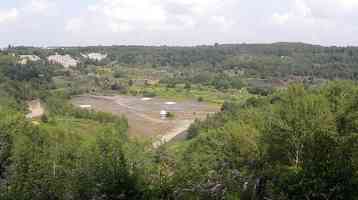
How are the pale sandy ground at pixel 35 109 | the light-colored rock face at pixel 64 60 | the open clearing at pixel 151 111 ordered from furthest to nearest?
the light-colored rock face at pixel 64 60 < the pale sandy ground at pixel 35 109 < the open clearing at pixel 151 111

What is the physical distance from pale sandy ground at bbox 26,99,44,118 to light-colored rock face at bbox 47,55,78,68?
225 feet

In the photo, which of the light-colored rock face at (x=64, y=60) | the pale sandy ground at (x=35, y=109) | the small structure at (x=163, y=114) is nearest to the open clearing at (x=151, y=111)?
the small structure at (x=163, y=114)

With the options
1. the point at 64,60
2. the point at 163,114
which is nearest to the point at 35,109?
the point at 163,114

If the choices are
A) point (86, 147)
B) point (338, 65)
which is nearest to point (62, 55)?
point (338, 65)

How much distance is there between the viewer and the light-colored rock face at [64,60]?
17498 centimetres

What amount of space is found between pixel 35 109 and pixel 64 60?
9243cm

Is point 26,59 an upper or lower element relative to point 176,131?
upper

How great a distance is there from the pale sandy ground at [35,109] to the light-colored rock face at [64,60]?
6864 cm

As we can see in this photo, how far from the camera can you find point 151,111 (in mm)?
99500

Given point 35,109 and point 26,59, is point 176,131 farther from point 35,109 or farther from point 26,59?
point 26,59

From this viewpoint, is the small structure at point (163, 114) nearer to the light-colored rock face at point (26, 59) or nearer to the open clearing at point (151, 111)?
the open clearing at point (151, 111)

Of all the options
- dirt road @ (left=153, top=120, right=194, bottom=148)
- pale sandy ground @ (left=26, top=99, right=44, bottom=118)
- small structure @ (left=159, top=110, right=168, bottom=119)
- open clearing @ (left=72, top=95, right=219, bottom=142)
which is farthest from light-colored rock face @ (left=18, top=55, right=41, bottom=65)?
dirt road @ (left=153, top=120, right=194, bottom=148)

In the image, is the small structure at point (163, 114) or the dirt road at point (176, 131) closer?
the dirt road at point (176, 131)

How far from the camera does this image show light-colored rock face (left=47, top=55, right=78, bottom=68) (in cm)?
17498
